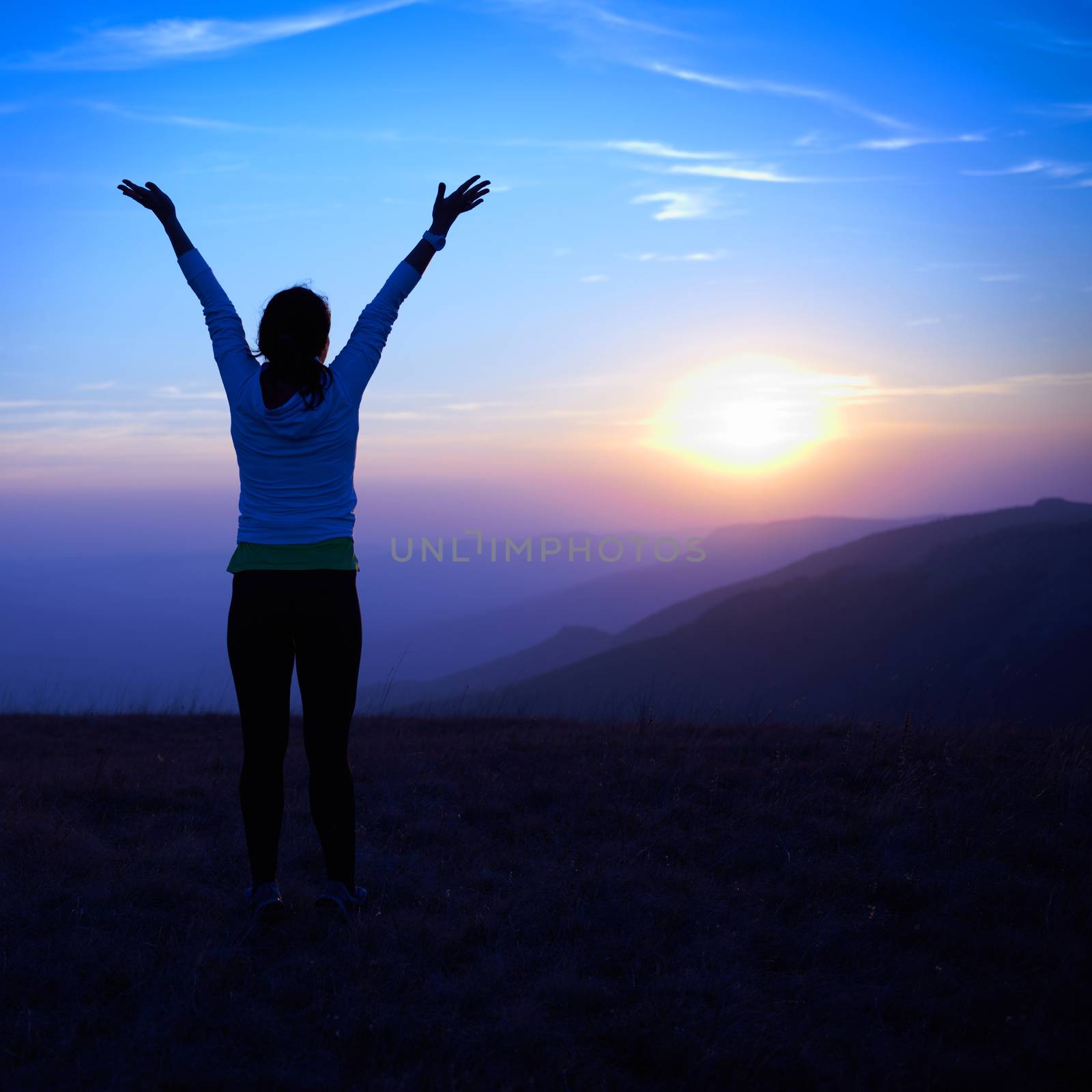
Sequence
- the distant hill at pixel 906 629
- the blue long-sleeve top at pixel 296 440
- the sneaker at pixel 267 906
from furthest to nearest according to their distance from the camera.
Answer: the distant hill at pixel 906 629 → the sneaker at pixel 267 906 → the blue long-sleeve top at pixel 296 440

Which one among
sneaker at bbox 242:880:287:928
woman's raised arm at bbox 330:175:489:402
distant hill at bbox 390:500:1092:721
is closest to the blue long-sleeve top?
woman's raised arm at bbox 330:175:489:402

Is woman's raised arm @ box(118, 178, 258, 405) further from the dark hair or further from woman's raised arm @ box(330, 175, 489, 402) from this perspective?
woman's raised arm @ box(330, 175, 489, 402)

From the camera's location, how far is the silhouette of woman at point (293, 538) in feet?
11.6

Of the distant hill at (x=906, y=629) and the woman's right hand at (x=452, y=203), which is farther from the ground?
the woman's right hand at (x=452, y=203)

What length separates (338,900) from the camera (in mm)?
3797

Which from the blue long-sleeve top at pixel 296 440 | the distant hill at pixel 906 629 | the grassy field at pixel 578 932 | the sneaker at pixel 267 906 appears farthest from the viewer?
the distant hill at pixel 906 629

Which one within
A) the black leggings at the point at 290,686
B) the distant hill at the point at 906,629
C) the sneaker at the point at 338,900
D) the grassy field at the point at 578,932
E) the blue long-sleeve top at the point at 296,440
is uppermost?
the blue long-sleeve top at the point at 296,440

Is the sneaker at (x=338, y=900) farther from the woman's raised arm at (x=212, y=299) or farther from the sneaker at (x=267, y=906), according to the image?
the woman's raised arm at (x=212, y=299)

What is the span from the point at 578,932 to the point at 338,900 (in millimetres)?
1014

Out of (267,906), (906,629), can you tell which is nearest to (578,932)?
(267,906)

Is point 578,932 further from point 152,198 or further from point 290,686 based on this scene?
point 152,198

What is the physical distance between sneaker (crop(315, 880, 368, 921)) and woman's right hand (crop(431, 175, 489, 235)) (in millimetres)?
2833

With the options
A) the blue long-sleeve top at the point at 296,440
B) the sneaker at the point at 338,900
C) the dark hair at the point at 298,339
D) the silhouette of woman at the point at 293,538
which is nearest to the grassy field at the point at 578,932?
the sneaker at the point at 338,900

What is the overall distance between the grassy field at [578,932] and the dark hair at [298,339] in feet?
7.16
